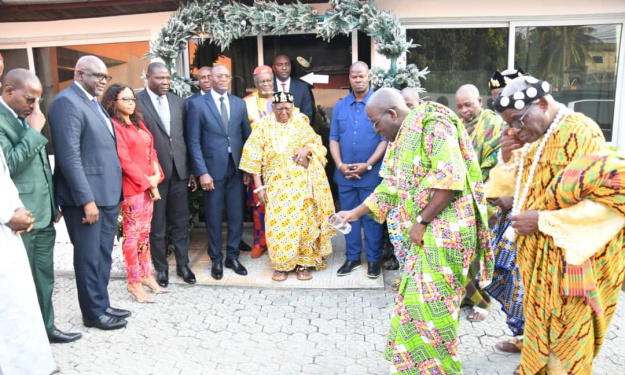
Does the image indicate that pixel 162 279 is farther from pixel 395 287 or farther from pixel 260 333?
pixel 395 287

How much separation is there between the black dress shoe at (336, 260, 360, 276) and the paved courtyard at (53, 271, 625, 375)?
0.34 metres

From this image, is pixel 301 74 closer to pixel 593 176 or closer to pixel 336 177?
pixel 336 177

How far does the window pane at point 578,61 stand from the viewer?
6.09 meters

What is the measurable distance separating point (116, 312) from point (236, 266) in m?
1.37

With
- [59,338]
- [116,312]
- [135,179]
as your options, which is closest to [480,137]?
[135,179]

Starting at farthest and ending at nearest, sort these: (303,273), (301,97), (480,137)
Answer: (301,97), (303,273), (480,137)

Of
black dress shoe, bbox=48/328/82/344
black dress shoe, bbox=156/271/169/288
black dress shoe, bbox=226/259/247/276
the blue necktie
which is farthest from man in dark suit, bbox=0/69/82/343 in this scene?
black dress shoe, bbox=226/259/247/276

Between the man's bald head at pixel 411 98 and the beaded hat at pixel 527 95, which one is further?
the man's bald head at pixel 411 98

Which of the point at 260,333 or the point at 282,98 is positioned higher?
the point at 282,98

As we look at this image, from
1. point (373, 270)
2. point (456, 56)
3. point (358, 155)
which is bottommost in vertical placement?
point (373, 270)

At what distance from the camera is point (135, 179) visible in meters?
4.35

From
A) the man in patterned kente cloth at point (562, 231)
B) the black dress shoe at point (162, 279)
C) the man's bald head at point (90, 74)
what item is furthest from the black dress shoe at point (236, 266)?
the man in patterned kente cloth at point (562, 231)

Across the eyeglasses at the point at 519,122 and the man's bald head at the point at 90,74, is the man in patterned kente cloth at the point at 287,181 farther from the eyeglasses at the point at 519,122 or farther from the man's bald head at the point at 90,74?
the eyeglasses at the point at 519,122

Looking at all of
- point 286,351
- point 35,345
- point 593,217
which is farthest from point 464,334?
point 35,345
